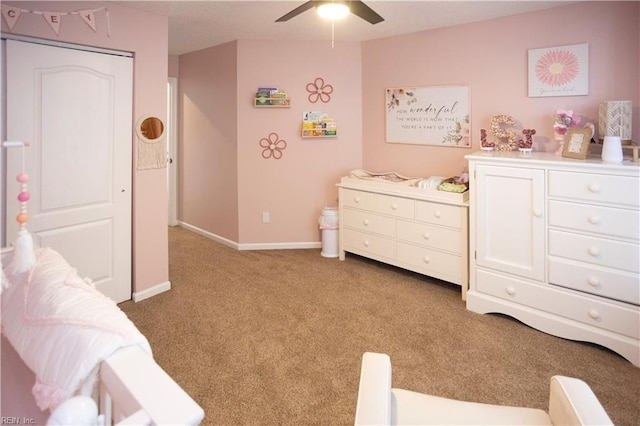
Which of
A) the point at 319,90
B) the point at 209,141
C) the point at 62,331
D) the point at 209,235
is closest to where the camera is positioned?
the point at 62,331

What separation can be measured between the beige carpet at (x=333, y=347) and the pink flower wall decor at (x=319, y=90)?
1.92 m

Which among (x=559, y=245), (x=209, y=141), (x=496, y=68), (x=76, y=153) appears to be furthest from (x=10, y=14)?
(x=559, y=245)

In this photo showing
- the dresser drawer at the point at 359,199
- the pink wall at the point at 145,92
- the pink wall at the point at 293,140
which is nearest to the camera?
the pink wall at the point at 145,92

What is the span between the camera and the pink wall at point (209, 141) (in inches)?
188

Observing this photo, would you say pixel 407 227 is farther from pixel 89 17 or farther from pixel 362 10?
pixel 89 17

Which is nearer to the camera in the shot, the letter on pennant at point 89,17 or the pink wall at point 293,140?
the letter on pennant at point 89,17

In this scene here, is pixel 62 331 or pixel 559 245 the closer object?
pixel 62 331

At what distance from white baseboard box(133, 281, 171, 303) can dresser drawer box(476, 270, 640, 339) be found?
247cm

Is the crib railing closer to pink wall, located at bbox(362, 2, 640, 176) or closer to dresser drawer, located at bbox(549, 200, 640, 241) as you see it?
dresser drawer, located at bbox(549, 200, 640, 241)

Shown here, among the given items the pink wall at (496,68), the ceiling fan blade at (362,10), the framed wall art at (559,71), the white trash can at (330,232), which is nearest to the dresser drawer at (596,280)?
Answer: the pink wall at (496,68)

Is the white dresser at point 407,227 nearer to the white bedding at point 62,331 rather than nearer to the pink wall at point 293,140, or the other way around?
the pink wall at point 293,140

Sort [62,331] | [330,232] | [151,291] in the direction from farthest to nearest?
[330,232] < [151,291] < [62,331]

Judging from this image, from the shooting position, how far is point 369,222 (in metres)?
4.11

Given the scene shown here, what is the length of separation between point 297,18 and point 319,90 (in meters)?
1.01
